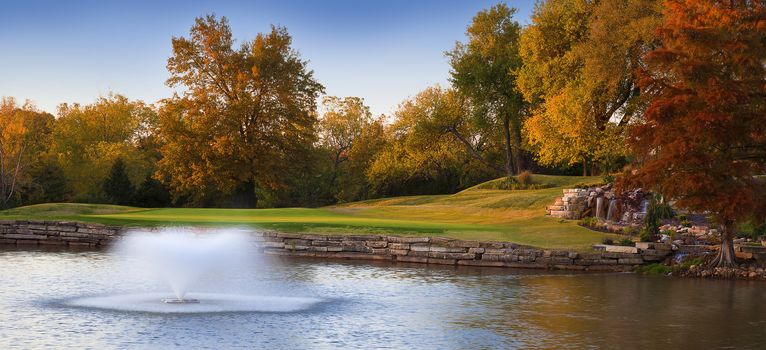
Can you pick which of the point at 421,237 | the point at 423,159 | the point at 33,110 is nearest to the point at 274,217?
the point at 421,237

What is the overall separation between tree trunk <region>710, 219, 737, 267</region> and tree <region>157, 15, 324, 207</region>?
3311 centimetres

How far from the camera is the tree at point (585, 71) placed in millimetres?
40625

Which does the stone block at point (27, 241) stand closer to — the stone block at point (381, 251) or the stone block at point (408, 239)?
the stone block at point (381, 251)

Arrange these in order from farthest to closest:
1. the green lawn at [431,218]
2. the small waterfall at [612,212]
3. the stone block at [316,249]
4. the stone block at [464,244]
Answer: the small waterfall at [612,212] → the green lawn at [431,218] → the stone block at [316,249] → the stone block at [464,244]

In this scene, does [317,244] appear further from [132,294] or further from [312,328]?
[312,328]

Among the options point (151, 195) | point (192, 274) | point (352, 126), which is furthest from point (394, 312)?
point (352, 126)

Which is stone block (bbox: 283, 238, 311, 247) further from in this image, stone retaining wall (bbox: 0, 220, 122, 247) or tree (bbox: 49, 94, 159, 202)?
tree (bbox: 49, 94, 159, 202)

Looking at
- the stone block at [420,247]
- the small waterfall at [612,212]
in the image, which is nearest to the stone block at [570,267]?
the stone block at [420,247]

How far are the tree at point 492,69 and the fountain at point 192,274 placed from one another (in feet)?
103

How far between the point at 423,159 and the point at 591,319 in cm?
4768

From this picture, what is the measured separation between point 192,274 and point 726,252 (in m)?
15.8

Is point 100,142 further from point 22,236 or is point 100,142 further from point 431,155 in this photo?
point 22,236

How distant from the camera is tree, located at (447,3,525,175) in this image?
56.6 meters

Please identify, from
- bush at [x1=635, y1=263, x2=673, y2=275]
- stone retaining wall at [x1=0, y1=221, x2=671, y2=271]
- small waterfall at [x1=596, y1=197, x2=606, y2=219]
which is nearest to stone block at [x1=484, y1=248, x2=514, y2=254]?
stone retaining wall at [x1=0, y1=221, x2=671, y2=271]
